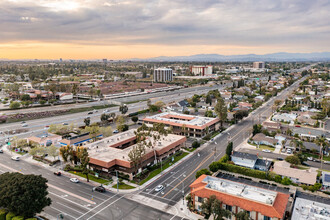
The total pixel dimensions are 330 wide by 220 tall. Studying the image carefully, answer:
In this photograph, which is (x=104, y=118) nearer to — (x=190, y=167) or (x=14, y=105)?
(x=190, y=167)

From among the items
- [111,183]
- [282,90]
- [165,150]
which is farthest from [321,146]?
[282,90]

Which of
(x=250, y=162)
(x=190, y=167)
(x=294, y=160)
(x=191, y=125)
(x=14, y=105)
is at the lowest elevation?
(x=190, y=167)

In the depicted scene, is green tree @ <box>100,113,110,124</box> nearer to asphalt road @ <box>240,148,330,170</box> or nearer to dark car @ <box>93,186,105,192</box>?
dark car @ <box>93,186,105,192</box>

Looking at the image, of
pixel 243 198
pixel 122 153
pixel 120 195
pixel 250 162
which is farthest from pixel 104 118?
pixel 243 198

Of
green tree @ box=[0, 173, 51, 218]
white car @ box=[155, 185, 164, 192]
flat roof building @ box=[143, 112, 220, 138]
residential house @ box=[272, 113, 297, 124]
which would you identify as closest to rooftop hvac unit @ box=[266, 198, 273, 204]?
white car @ box=[155, 185, 164, 192]

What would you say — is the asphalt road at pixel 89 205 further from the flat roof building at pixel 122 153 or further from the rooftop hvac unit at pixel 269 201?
the rooftop hvac unit at pixel 269 201

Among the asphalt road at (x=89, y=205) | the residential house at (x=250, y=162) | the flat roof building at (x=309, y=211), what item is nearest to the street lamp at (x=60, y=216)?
the asphalt road at (x=89, y=205)
